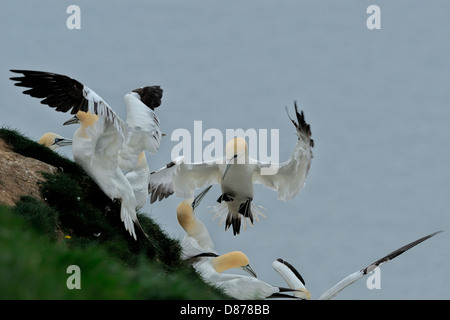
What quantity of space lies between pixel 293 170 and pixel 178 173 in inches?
100

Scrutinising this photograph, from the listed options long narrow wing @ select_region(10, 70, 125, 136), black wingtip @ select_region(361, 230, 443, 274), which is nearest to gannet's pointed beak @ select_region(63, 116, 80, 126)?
long narrow wing @ select_region(10, 70, 125, 136)

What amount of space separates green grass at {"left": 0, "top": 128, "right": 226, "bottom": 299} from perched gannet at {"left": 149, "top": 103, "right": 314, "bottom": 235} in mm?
2158

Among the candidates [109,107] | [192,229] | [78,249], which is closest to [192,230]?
[192,229]

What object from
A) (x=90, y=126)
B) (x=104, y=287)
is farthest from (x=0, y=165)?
(x=104, y=287)

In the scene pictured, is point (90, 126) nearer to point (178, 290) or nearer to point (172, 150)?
point (172, 150)

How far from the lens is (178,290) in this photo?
20.5 feet

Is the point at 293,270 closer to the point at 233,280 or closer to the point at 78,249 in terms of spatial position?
the point at 233,280

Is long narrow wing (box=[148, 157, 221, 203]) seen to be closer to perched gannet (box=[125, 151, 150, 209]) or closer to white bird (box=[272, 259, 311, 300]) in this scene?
perched gannet (box=[125, 151, 150, 209])

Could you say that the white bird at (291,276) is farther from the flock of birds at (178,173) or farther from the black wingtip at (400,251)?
the black wingtip at (400,251)

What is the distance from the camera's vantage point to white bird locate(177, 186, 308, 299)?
1238cm

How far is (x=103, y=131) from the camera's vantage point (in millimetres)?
12117
